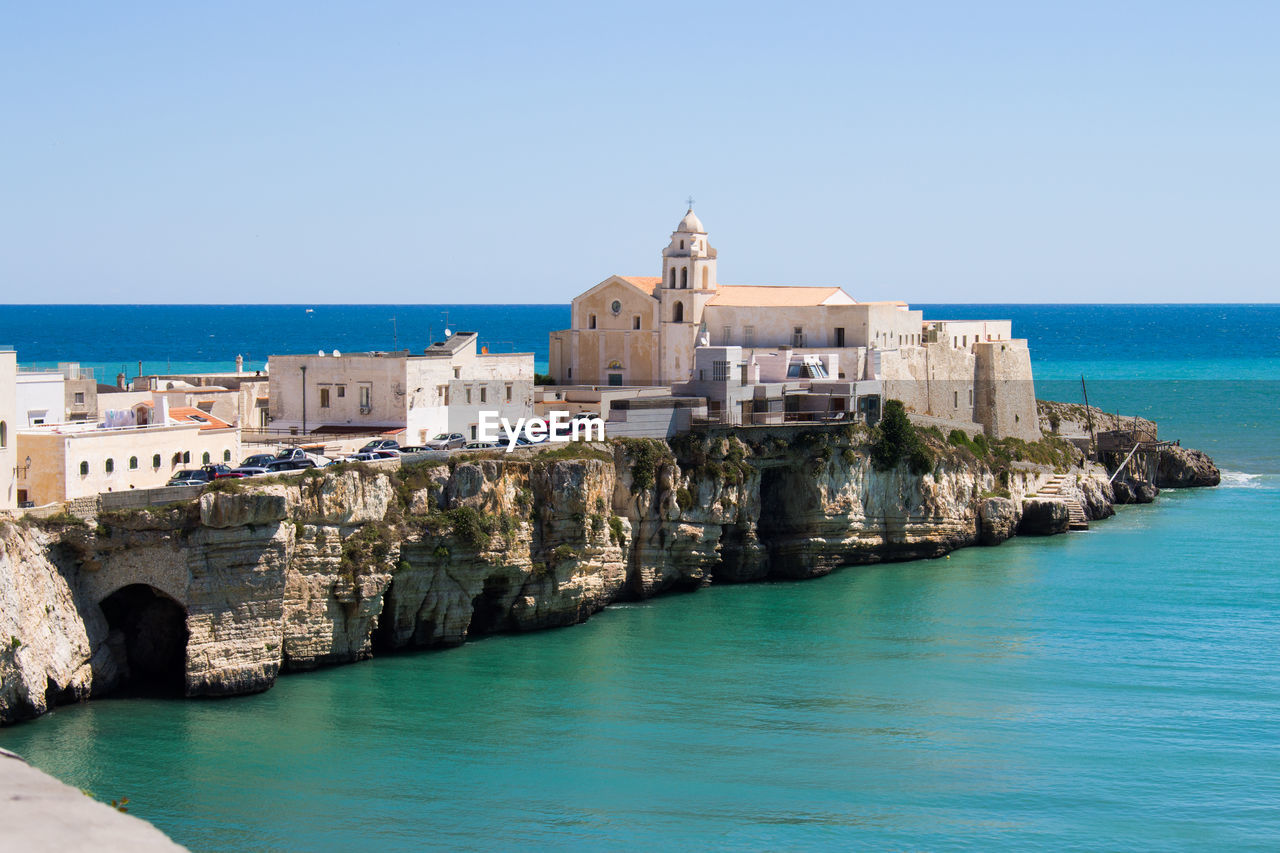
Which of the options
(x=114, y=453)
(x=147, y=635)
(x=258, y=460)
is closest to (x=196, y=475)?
(x=114, y=453)

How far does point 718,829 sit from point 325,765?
35.3 ft

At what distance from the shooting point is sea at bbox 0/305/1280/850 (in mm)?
37000

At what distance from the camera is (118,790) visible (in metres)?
37.9

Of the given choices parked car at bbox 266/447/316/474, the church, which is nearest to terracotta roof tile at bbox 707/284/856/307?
the church

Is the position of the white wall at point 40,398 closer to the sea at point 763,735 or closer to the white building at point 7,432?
the white building at point 7,432

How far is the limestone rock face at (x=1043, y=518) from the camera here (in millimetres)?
80438

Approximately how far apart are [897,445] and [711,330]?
15497 millimetres

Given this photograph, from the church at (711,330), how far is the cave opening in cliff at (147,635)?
37584mm

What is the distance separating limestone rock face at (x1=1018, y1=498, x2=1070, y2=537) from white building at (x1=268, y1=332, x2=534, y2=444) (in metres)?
29.0

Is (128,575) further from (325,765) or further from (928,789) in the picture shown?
(928,789)

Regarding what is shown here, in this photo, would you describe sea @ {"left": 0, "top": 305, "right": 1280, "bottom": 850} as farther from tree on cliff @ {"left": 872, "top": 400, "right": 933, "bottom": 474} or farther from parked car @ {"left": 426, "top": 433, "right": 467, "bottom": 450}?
tree on cliff @ {"left": 872, "top": 400, "right": 933, "bottom": 474}

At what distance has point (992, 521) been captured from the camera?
77.3 m

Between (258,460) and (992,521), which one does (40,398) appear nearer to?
(258,460)

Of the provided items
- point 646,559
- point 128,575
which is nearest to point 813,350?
point 646,559
